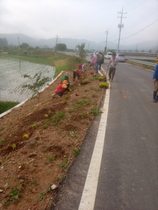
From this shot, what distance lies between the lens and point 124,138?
418cm

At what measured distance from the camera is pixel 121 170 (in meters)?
3.07

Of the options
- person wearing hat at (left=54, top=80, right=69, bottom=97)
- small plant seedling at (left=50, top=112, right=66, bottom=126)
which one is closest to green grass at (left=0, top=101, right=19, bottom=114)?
person wearing hat at (left=54, top=80, right=69, bottom=97)

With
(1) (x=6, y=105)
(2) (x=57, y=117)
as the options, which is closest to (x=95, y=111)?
(2) (x=57, y=117)

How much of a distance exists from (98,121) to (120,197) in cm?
263

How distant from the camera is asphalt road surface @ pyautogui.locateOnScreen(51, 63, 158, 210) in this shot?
2424mm

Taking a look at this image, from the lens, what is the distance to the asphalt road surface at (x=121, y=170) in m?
2.42

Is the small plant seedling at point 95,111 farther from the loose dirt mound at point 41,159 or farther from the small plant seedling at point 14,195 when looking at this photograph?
the small plant seedling at point 14,195

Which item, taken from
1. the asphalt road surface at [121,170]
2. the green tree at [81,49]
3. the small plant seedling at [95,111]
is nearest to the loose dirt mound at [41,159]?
the small plant seedling at [95,111]

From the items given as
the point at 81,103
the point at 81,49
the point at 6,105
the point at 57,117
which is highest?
the point at 81,49

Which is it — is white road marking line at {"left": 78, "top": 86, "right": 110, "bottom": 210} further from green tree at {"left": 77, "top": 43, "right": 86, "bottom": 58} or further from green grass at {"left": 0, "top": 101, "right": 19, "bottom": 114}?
green tree at {"left": 77, "top": 43, "right": 86, "bottom": 58}

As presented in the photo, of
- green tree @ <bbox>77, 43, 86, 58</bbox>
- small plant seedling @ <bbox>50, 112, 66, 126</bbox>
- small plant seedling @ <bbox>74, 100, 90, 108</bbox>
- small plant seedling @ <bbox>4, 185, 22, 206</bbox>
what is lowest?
small plant seedling @ <bbox>4, 185, 22, 206</bbox>

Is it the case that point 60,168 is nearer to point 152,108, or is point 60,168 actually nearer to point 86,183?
point 86,183

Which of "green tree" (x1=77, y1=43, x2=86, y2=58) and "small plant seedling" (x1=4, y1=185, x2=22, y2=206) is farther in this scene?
"green tree" (x1=77, y1=43, x2=86, y2=58)

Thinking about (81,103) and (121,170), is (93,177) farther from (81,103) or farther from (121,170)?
(81,103)
